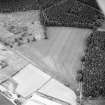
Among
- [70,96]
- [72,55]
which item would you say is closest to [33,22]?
[72,55]

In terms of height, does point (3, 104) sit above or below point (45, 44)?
below

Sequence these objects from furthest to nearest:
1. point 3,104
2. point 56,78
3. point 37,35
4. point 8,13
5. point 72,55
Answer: point 8,13 < point 37,35 < point 72,55 < point 56,78 < point 3,104

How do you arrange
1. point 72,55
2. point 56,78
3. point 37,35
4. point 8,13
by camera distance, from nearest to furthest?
1. point 56,78
2. point 72,55
3. point 37,35
4. point 8,13

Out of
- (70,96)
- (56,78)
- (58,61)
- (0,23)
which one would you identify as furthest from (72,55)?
(0,23)

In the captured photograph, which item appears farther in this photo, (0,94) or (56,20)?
(56,20)

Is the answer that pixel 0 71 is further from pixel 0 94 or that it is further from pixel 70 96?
pixel 70 96

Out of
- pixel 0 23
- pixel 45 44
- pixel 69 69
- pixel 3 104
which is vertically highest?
pixel 0 23

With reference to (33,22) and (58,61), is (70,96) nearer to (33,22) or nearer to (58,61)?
(58,61)

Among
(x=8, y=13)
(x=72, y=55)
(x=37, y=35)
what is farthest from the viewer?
(x=8, y=13)

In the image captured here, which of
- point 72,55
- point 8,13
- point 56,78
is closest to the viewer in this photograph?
point 56,78
